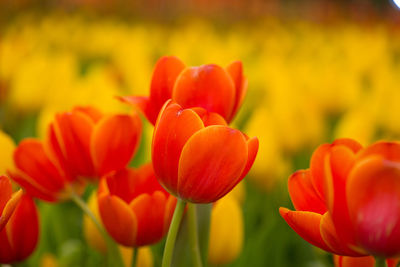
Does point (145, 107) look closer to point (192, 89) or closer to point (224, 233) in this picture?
point (192, 89)

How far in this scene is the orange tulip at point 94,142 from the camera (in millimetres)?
495

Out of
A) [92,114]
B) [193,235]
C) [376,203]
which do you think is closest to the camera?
[376,203]

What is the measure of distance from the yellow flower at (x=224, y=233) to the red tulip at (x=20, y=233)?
6.7 inches

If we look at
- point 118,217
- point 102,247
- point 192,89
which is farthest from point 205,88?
point 102,247

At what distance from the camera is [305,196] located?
372mm

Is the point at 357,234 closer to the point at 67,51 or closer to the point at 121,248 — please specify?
the point at 121,248

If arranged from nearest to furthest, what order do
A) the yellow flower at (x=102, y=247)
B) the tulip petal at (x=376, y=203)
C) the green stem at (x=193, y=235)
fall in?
1. the tulip petal at (x=376, y=203)
2. the green stem at (x=193, y=235)
3. the yellow flower at (x=102, y=247)

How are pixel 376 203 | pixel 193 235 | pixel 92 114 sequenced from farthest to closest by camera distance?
pixel 92 114 → pixel 193 235 → pixel 376 203

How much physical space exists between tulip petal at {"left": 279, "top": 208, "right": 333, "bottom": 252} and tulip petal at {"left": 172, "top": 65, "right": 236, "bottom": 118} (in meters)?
0.12

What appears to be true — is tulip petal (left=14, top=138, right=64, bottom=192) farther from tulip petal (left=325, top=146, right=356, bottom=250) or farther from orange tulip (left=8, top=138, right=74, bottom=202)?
tulip petal (left=325, top=146, right=356, bottom=250)

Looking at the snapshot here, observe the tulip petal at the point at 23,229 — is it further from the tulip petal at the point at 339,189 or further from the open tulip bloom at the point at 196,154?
the tulip petal at the point at 339,189

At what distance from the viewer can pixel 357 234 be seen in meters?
0.31

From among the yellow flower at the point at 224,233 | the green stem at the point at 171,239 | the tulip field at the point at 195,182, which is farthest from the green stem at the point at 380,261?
the yellow flower at the point at 224,233

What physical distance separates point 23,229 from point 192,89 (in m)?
0.17
